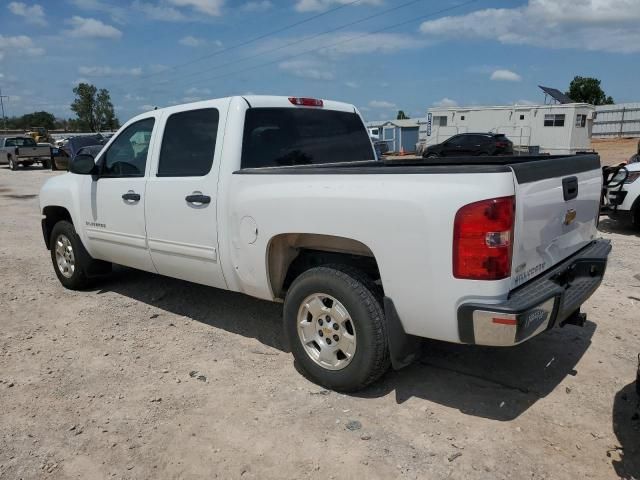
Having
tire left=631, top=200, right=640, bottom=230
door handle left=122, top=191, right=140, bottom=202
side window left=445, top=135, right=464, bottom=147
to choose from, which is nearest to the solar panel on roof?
side window left=445, top=135, right=464, bottom=147

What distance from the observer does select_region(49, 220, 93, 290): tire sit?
5.64 meters

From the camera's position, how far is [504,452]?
2867 mm

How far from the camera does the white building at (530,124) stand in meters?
28.4

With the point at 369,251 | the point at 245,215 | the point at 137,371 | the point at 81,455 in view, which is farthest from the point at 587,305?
the point at 81,455

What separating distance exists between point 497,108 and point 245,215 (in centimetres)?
2998

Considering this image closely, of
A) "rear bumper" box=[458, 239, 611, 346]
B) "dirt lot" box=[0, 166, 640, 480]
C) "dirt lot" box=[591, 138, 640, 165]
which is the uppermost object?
"rear bumper" box=[458, 239, 611, 346]

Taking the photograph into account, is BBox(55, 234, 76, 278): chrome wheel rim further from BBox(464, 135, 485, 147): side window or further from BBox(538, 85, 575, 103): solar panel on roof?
BBox(538, 85, 575, 103): solar panel on roof

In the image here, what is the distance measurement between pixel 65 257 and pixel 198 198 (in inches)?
108

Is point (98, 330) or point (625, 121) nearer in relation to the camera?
point (98, 330)

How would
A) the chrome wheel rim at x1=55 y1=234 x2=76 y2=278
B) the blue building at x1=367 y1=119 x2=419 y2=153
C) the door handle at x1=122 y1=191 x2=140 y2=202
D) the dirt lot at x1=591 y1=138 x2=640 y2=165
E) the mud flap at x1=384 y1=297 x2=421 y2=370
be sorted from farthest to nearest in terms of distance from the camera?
the blue building at x1=367 y1=119 x2=419 y2=153, the dirt lot at x1=591 y1=138 x2=640 y2=165, the chrome wheel rim at x1=55 y1=234 x2=76 y2=278, the door handle at x1=122 y1=191 x2=140 y2=202, the mud flap at x1=384 y1=297 x2=421 y2=370

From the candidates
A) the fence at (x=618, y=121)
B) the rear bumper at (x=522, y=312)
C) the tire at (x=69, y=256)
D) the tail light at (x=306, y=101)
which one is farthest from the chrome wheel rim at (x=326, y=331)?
the fence at (x=618, y=121)

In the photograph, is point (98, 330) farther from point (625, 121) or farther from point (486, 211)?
point (625, 121)

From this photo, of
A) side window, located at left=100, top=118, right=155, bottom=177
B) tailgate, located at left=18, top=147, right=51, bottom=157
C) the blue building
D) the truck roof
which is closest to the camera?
the truck roof

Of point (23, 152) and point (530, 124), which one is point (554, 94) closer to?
point (530, 124)
